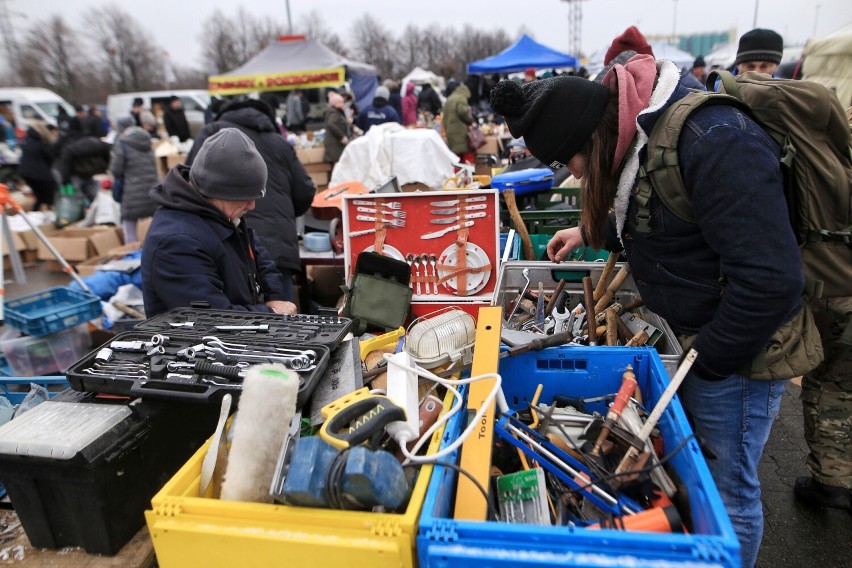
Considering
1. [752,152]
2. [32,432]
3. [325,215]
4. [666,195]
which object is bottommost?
[325,215]

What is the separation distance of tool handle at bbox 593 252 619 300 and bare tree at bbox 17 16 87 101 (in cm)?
3576

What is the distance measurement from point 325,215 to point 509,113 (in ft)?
11.6

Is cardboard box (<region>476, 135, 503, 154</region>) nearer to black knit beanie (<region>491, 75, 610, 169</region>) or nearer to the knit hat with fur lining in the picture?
the knit hat with fur lining

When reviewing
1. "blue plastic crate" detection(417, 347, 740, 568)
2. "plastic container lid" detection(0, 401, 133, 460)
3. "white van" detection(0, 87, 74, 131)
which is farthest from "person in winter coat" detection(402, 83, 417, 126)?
"blue plastic crate" detection(417, 347, 740, 568)

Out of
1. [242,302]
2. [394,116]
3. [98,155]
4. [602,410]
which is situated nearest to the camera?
[602,410]

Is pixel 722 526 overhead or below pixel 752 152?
below

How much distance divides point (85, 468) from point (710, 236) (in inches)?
65.7

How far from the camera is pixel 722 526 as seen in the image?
991 millimetres

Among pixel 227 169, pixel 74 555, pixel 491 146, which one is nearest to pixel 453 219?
pixel 227 169

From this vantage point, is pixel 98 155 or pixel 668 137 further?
pixel 98 155

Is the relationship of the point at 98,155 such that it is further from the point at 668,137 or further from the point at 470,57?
the point at 470,57

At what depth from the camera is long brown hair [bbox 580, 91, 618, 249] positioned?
5.31 ft

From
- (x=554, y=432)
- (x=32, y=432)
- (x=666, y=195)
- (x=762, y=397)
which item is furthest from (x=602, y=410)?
(x=32, y=432)

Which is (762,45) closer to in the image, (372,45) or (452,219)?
(452,219)
